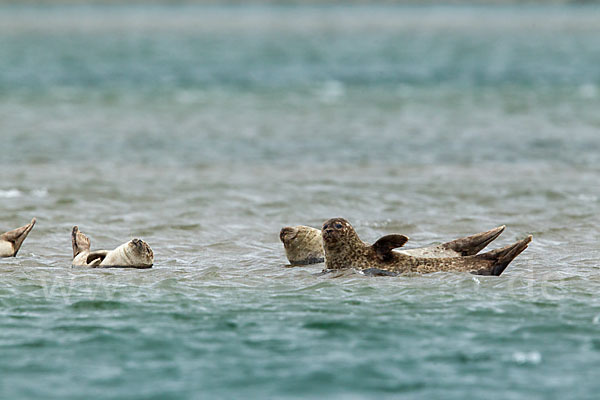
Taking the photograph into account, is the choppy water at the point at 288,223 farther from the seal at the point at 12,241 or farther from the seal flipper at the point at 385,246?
the seal flipper at the point at 385,246

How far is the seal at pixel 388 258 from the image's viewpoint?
11375 millimetres

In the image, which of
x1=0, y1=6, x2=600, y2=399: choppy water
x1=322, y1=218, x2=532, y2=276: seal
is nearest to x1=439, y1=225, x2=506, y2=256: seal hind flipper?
x1=322, y1=218, x2=532, y2=276: seal

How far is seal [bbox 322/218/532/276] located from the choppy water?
269 mm

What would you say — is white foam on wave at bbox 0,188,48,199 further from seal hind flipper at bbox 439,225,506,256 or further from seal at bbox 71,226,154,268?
seal hind flipper at bbox 439,225,506,256

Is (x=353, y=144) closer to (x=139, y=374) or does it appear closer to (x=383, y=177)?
(x=383, y=177)

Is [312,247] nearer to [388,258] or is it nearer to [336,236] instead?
[336,236]

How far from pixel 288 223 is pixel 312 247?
319 centimetres

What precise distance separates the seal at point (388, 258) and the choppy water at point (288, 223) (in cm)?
27

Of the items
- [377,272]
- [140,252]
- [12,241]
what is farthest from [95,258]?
[377,272]

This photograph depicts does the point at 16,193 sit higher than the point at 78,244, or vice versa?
the point at 16,193

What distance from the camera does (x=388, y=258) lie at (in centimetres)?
1166

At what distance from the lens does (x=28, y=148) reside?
24.4 meters

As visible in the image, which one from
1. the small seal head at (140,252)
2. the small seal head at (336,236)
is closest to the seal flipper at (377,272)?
the small seal head at (336,236)

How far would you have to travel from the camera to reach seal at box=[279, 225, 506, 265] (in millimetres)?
11797
